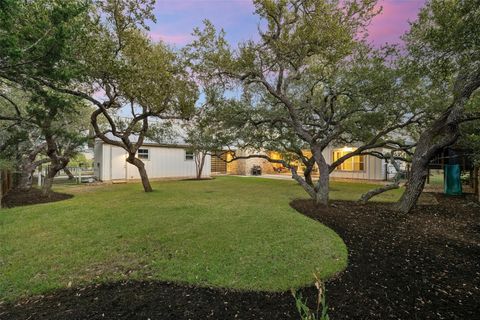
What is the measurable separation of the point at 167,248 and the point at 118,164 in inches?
523

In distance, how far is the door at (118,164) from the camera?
15398 mm

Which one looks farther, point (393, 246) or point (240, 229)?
point (240, 229)

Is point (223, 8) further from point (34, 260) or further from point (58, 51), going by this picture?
point (34, 260)

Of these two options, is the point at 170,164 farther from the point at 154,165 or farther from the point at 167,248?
the point at 167,248

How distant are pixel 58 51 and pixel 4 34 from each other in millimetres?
705

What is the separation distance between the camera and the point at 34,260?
380 centimetres

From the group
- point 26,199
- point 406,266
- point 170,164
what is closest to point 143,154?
point 170,164

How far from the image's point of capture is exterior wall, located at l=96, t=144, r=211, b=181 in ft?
50.1

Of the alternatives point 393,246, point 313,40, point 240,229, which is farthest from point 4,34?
point 393,246

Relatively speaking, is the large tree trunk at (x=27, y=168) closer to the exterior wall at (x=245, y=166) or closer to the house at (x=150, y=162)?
the house at (x=150, y=162)

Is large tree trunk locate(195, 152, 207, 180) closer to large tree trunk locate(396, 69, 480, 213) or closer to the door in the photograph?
the door

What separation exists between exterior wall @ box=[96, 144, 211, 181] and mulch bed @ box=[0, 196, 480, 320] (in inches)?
541

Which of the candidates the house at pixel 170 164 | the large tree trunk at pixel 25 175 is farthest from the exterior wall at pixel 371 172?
the large tree trunk at pixel 25 175

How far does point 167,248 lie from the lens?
13.8 ft
